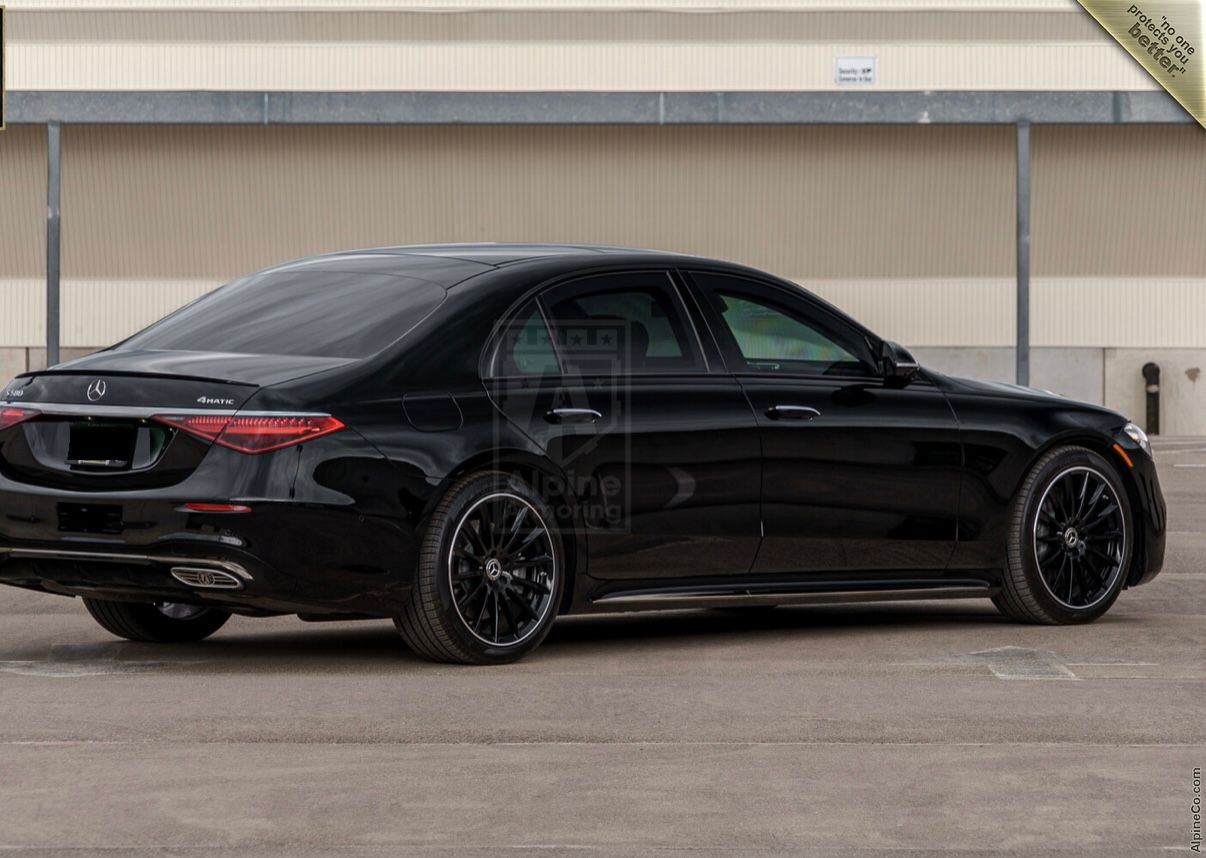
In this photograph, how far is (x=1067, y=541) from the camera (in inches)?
388

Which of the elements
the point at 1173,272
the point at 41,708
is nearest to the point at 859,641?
the point at 41,708

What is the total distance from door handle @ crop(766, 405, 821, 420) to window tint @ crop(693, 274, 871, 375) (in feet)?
0.58

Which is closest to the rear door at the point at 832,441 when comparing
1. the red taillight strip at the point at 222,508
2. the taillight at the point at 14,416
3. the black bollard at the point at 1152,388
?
the red taillight strip at the point at 222,508

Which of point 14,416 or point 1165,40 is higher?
point 1165,40

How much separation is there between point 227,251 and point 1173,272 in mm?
13689

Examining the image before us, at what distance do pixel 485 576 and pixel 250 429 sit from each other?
100 cm

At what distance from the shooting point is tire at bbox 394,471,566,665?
8023mm

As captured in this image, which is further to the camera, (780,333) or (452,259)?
(780,333)

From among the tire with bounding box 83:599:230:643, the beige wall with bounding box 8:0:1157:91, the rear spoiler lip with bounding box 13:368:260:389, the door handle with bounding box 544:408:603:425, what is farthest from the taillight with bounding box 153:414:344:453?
the beige wall with bounding box 8:0:1157:91

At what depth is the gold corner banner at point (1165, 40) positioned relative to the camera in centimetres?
3228

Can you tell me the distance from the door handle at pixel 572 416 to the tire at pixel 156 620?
1649 mm

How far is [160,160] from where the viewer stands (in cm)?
3378

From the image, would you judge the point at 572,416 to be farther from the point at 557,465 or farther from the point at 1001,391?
the point at 1001,391

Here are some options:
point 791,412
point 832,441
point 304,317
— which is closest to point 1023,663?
point 832,441
